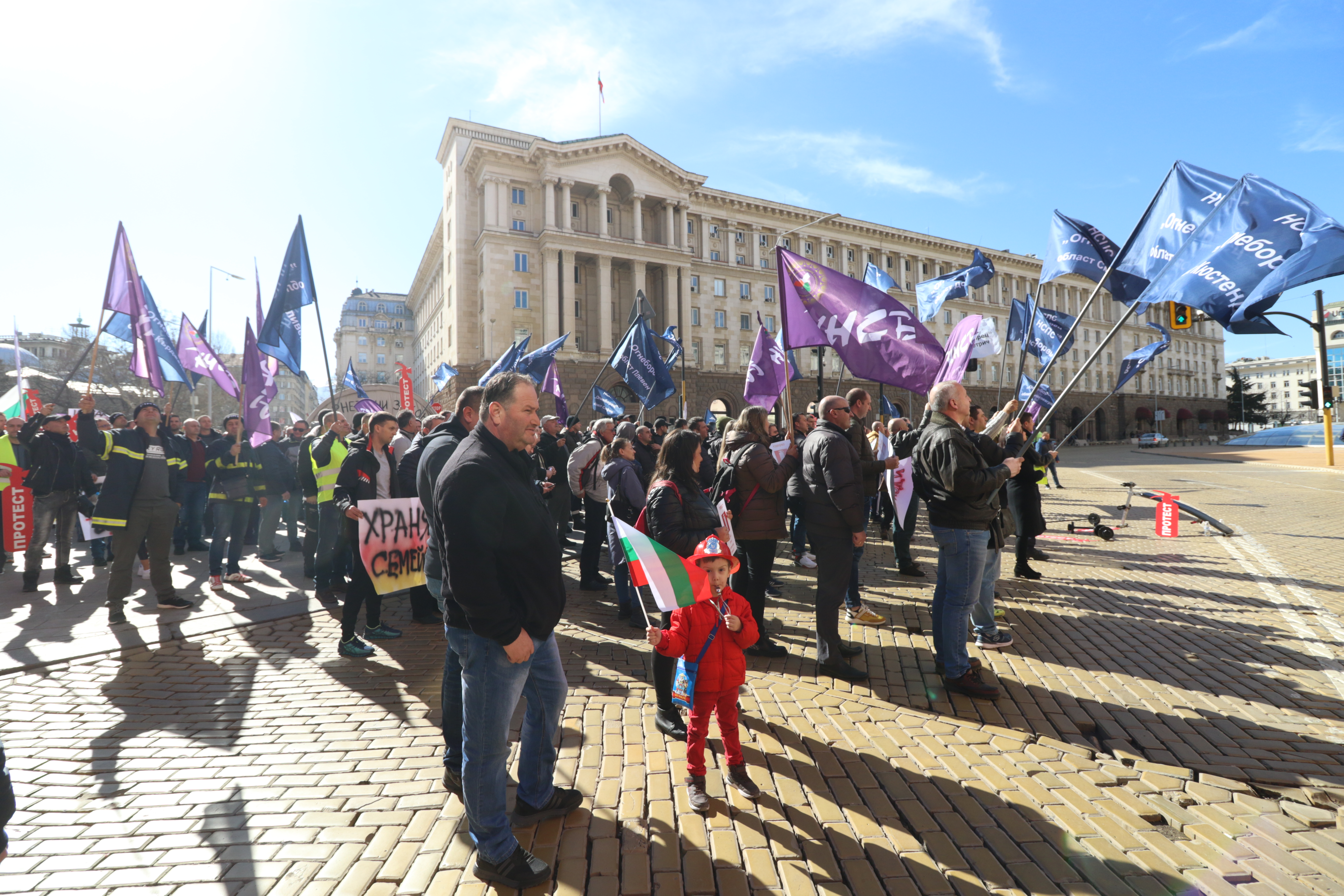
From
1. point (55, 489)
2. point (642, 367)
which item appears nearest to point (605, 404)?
point (642, 367)

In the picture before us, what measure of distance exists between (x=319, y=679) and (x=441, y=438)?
2611mm

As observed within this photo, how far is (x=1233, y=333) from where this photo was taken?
433 cm

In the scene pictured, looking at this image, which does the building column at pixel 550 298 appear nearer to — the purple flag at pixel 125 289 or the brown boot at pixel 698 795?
the purple flag at pixel 125 289

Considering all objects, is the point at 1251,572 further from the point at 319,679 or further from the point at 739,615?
the point at 319,679

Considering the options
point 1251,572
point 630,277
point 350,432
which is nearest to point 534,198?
point 630,277

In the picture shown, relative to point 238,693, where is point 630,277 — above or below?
above

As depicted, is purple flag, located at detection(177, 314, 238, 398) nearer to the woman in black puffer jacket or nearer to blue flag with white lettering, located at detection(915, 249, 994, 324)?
the woman in black puffer jacket

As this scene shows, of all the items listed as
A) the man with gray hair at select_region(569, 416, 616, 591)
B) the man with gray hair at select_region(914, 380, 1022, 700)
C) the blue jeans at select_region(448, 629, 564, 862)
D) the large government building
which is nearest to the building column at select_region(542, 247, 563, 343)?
the large government building

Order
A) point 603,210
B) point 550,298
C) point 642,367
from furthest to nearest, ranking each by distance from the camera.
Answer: point 603,210 → point 550,298 → point 642,367

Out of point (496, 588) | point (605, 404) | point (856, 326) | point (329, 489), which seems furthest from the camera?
point (605, 404)

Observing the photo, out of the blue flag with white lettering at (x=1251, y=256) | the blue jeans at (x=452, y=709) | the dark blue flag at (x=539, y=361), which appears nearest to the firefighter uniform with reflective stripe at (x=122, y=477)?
the blue jeans at (x=452, y=709)

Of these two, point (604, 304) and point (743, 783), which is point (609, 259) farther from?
point (743, 783)

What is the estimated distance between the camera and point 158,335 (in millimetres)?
10812

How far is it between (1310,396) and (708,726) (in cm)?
2712
